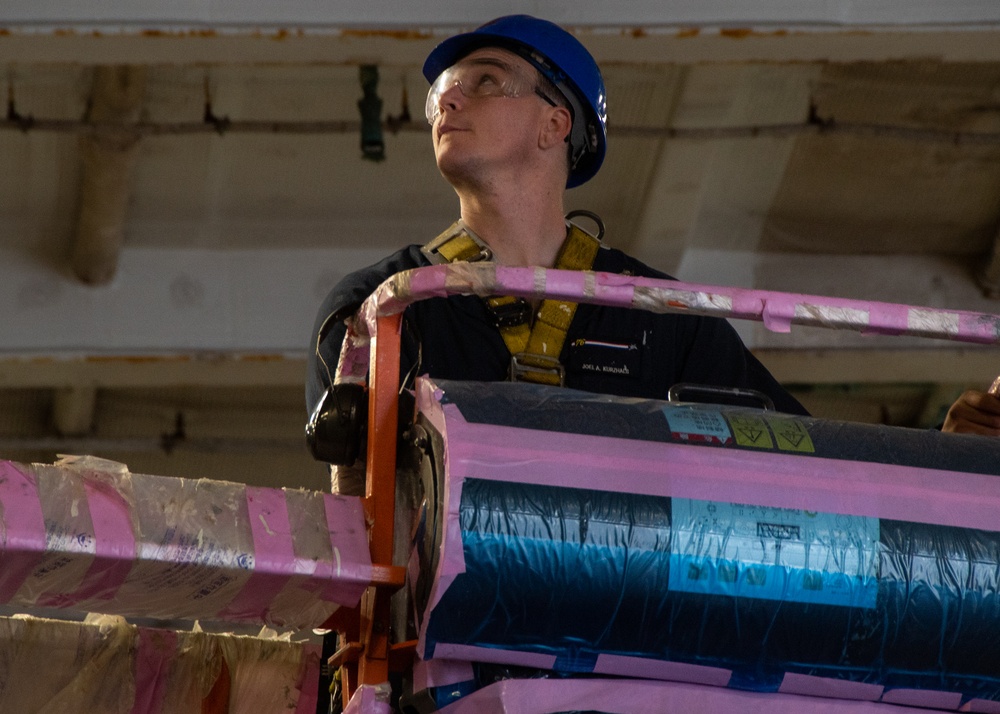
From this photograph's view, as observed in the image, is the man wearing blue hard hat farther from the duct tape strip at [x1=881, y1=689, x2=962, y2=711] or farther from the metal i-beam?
the metal i-beam

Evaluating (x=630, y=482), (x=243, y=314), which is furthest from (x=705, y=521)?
(x=243, y=314)

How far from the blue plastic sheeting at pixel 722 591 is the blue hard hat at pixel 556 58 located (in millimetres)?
1596

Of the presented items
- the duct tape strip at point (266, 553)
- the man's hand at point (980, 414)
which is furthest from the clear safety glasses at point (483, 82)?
the duct tape strip at point (266, 553)

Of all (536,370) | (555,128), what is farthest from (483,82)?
(536,370)

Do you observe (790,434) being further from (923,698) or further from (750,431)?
(923,698)

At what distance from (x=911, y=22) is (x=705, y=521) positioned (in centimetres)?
285

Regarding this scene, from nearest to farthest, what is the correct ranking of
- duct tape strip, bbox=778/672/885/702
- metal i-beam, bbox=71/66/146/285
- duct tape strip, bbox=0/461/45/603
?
1. duct tape strip, bbox=0/461/45/603
2. duct tape strip, bbox=778/672/885/702
3. metal i-beam, bbox=71/66/146/285

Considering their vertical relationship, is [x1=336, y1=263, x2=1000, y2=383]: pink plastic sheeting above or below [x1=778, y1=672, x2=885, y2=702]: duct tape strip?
above

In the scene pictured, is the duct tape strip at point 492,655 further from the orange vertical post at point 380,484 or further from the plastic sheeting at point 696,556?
the orange vertical post at point 380,484

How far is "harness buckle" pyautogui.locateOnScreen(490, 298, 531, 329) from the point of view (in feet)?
8.50

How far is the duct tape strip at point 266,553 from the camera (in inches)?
67.1

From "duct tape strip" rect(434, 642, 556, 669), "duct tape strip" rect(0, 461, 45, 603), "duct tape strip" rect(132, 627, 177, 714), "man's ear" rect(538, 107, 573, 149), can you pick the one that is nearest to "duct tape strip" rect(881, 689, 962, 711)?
"duct tape strip" rect(434, 642, 556, 669)

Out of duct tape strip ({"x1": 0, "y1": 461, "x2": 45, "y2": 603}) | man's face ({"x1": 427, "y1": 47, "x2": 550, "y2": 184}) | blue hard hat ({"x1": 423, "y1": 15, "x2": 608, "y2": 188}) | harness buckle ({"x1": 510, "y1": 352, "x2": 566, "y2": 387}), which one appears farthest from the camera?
blue hard hat ({"x1": 423, "y1": 15, "x2": 608, "y2": 188})

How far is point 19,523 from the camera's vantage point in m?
1.62
